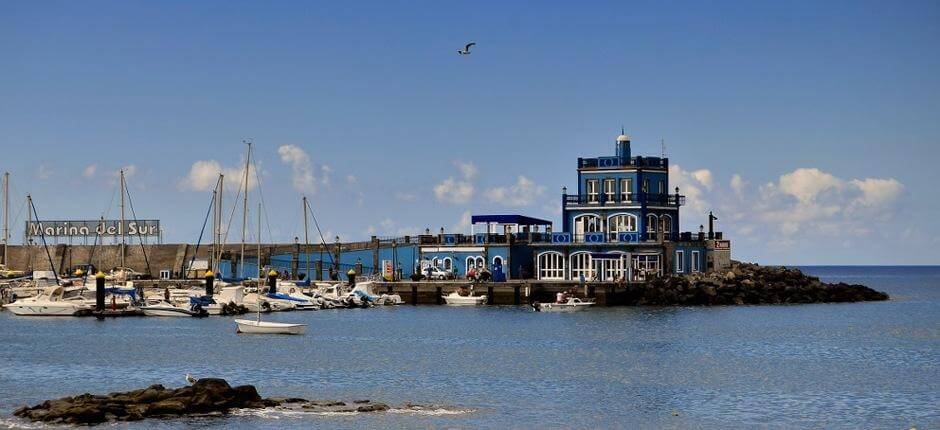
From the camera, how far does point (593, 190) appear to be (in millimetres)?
100625

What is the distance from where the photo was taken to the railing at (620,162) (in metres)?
99.7

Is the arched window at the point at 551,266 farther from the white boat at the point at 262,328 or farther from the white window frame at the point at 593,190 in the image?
the white boat at the point at 262,328

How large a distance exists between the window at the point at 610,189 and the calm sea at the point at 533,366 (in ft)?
46.3

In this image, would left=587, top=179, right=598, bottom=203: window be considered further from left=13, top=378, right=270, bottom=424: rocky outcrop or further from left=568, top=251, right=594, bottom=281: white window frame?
left=13, top=378, right=270, bottom=424: rocky outcrop

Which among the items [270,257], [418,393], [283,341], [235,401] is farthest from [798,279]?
[235,401]

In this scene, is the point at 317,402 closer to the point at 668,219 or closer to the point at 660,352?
the point at 660,352

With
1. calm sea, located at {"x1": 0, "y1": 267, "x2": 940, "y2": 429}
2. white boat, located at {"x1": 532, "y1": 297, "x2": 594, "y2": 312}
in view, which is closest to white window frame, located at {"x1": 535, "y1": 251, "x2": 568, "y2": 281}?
white boat, located at {"x1": 532, "y1": 297, "x2": 594, "y2": 312}

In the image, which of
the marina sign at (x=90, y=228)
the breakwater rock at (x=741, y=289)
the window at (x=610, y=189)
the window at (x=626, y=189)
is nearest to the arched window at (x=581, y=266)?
the window at (x=610, y=189)

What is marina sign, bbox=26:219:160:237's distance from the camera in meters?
128

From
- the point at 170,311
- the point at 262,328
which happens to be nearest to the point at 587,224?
the point at 170,311

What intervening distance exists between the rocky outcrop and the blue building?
186 feet

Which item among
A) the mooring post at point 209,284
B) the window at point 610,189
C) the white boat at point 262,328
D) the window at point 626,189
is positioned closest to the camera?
the white boat at point 262,328

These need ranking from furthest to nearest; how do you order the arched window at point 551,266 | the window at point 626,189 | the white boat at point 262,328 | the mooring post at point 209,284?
the arched window at point 551,266 → the window at point 626,189 → the mooring post at point 209,284 → the white boat at point 262,328

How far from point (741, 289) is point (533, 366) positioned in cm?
4589
